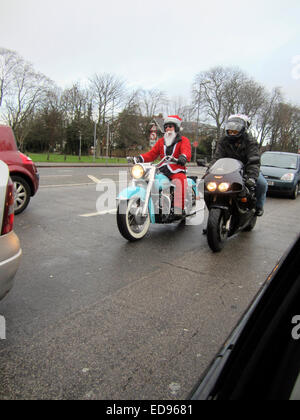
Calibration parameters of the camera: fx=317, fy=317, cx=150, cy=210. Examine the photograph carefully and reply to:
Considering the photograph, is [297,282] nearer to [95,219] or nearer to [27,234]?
[27,234]

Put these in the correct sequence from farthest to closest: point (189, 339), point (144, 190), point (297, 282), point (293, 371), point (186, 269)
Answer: point (144, 190), point (186, 269), point (189, 339), point (297, 282), point (293, 371)

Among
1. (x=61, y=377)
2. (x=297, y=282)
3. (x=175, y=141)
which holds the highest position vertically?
(x=175, y=141)

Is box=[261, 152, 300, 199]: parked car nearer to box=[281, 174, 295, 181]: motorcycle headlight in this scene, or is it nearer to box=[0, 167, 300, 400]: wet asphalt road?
box=[281, 174, 295, 181]: motorcycle headlight

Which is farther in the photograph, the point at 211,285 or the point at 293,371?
the point at 211,285

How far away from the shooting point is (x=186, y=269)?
3.84 meters

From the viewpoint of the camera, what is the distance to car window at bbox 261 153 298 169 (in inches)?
464

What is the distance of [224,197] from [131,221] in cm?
140

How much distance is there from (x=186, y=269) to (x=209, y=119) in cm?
5723

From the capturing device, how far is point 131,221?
4.77m

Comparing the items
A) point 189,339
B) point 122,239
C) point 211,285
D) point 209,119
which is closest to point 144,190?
point 122,239

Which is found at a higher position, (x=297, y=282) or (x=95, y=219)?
(x=297, y=282)

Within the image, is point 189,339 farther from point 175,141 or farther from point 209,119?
point 209,119

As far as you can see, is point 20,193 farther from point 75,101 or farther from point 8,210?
point 75,101

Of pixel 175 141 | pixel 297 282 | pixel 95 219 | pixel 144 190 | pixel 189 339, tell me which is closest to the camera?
pixel 297 282
